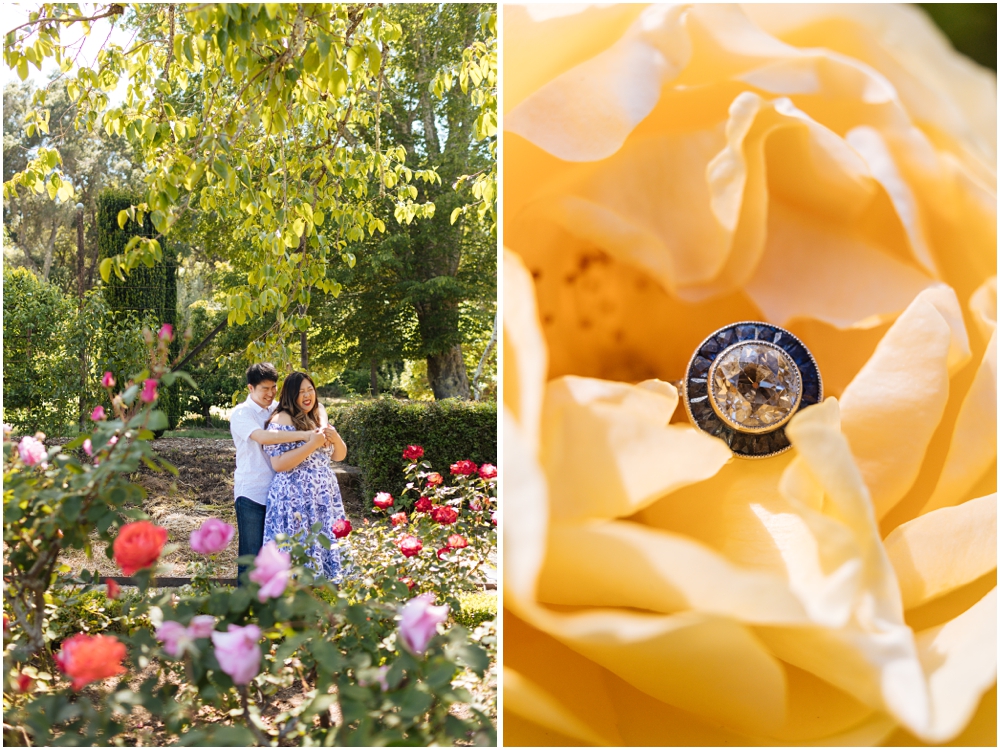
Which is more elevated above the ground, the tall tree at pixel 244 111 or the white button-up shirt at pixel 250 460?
the tall tree at pixel 244 111

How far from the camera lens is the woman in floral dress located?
2422mm

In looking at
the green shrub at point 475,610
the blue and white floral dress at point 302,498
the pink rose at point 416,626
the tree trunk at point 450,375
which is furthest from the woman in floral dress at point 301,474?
the tree trunk at point 450,375

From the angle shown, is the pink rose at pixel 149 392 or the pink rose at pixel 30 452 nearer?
the pink rose at pixel 149 392

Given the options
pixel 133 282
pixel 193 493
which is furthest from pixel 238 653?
pixel 133 282

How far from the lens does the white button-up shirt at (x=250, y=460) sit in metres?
2.51

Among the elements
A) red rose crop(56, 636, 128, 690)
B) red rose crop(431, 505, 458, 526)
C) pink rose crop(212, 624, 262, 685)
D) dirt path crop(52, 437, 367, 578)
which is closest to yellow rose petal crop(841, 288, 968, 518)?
pink rose crop(212, 624, 262, 685)

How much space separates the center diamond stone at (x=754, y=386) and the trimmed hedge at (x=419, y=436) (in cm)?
437

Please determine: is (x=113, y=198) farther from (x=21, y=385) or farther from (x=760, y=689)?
(x=760, y=689)

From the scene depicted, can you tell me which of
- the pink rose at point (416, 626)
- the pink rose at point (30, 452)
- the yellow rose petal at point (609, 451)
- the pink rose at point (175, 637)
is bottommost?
the pink rose at point (175, 637)

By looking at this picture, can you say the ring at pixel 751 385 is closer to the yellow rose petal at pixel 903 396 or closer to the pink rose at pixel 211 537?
the yellow rose petal at pixel 903 396

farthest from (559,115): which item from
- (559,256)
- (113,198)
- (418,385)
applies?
(418,385)

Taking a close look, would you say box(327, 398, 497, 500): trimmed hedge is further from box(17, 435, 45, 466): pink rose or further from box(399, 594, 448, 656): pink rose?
box(399, 594, 448, 656): pink rose

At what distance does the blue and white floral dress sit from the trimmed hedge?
2.14 meters

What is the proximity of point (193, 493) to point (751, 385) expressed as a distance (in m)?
5.57
